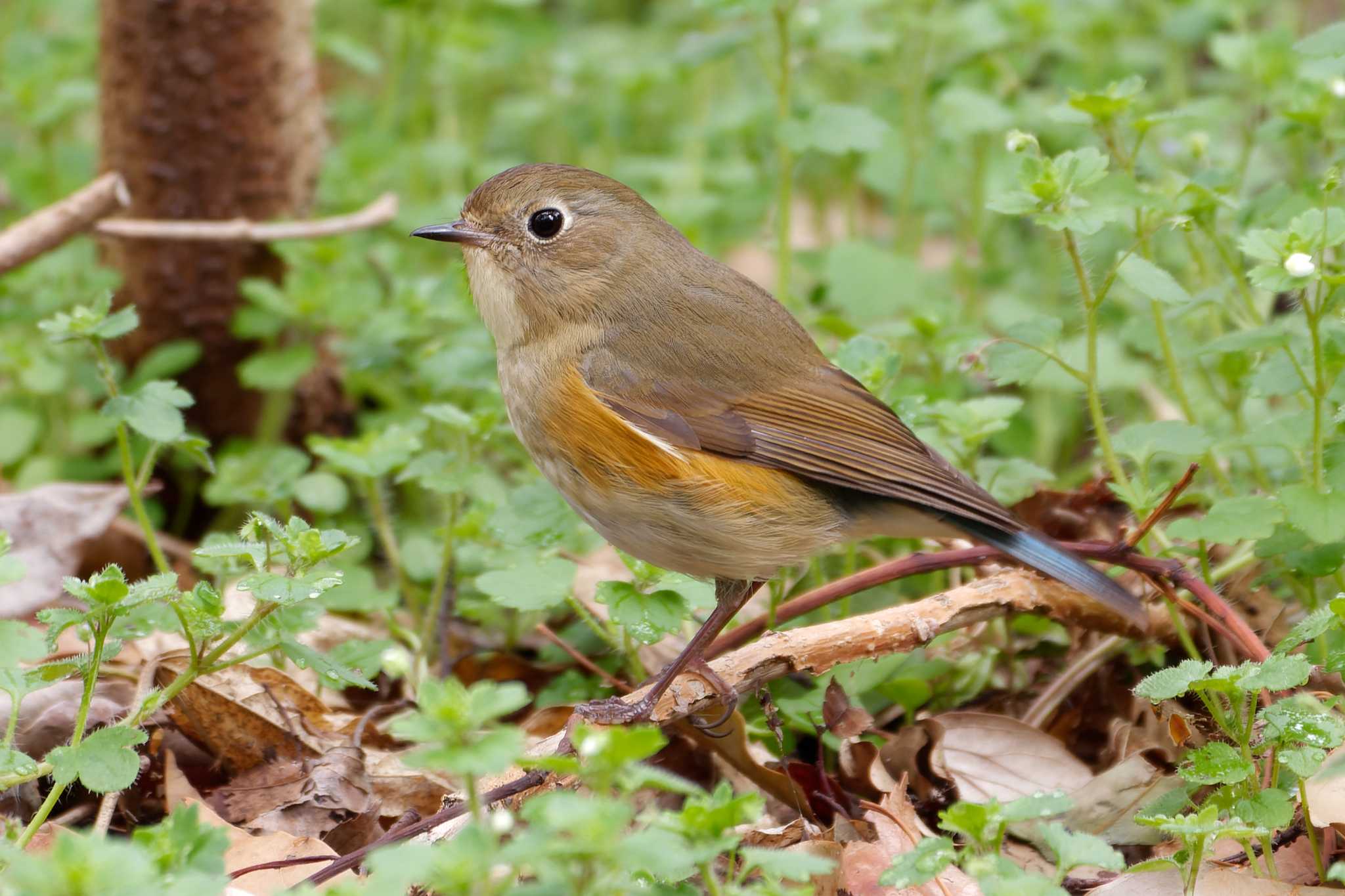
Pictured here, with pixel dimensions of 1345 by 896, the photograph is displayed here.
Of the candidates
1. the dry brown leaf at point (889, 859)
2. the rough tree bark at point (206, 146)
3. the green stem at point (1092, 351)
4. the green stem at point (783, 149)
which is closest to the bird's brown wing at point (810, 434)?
the green stem at point (1092, 351)

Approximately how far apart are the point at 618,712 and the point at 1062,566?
1034 mm

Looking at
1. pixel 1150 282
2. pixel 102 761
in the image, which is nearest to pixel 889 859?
pixel 1150 282

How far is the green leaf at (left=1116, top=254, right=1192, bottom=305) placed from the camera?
3049 mm

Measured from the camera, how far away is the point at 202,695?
323 cm

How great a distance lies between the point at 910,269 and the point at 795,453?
5.96 feet

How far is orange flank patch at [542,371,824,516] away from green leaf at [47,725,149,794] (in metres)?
1.14

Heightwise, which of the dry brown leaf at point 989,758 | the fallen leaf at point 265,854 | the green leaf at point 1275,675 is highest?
the green leaf at point 1275,675

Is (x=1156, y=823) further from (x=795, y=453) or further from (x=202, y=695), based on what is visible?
(x=202, y=695)

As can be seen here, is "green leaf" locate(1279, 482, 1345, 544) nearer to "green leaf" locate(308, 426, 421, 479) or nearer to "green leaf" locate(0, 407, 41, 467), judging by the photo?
"green leaf" locate(308, 426, 421, 479)

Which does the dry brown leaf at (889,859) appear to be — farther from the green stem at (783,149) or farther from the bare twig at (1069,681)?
the green stem at (783,149)

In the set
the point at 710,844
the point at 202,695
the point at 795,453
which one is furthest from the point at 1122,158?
the point at 202,695

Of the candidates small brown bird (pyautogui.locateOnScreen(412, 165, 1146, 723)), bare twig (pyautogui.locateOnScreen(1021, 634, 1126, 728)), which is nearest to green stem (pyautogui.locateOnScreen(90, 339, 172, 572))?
small brown bird (pyautogui.locateOnScreen(412, 165, 1146, 723))

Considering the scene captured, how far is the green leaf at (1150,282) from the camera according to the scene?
3049 mm

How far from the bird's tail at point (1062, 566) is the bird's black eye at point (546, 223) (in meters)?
1.28
